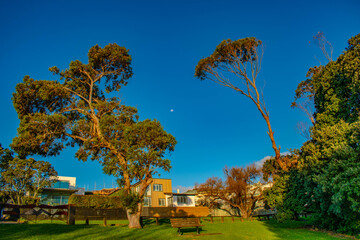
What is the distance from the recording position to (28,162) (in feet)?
106

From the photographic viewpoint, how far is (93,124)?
2312cm

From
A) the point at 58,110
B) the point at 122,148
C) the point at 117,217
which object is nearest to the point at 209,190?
the point at 117,217

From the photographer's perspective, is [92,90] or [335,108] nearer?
[335,108]

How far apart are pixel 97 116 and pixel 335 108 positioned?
19.5 m

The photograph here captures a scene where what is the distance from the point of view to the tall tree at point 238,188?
3697cm

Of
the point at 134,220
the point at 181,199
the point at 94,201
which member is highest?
the point at 94,201

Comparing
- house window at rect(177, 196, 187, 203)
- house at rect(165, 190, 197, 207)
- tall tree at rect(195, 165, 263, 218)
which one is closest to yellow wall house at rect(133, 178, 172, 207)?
house at rect(165, 190, 197, 207)

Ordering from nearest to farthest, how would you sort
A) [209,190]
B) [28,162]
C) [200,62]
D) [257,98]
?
[257,98], [200,62], [28,162], [209,190]

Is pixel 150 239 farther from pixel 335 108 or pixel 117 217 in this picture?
pixel 335 108

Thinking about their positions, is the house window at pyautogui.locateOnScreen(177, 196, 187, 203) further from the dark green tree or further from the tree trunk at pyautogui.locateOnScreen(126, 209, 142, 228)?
the dark green tree

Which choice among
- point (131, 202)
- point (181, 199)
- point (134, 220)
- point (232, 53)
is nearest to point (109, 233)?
point (131, 202)

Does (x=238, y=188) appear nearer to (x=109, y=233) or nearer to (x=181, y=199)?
(x=181, y=199)

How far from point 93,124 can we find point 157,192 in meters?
29.5

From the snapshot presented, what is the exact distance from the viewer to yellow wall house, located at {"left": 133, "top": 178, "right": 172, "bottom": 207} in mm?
47094
